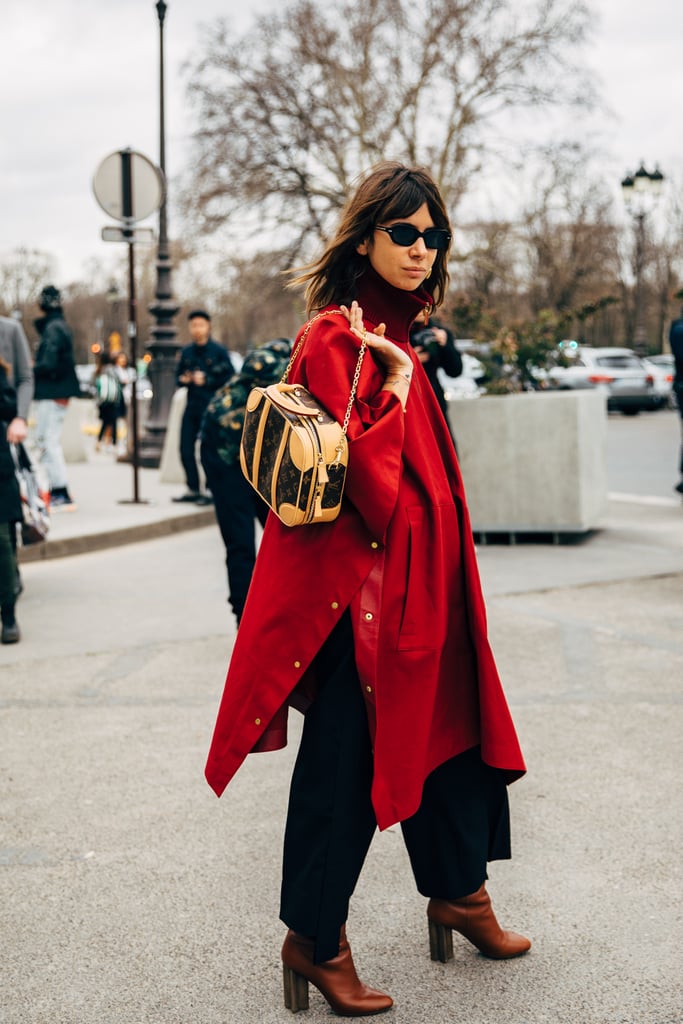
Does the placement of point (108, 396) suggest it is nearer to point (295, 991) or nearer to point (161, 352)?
point (161, 352)

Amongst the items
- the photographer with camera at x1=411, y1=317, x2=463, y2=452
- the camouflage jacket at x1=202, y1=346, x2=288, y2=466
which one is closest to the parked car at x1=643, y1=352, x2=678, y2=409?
the photographer with camera at x1=411, y1=317, x2=463, y2=452

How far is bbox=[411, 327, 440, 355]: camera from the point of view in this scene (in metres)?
8.77

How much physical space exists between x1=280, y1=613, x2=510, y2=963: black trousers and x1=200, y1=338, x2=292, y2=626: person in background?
106 inches

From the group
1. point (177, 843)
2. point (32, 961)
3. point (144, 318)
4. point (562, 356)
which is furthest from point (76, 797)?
point (144, 318)

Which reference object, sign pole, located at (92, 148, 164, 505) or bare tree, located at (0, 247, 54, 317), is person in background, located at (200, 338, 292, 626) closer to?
sign pole, located at (92, 148, 164, 505)

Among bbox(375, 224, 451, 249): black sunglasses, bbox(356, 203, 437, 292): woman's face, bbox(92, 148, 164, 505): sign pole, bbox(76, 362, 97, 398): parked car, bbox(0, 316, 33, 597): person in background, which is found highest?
bbox(92, 148, 164, 505): sign pole

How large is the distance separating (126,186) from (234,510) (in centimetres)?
677

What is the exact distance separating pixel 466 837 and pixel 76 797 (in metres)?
1.82

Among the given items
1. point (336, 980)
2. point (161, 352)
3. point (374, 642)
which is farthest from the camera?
point (161, 352)

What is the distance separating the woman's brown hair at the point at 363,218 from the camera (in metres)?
2.71

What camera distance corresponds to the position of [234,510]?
18.6ft

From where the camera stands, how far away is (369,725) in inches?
103

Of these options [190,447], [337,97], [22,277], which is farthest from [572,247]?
[22,277]

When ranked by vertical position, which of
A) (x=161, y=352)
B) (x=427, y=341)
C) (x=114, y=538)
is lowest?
(x=114, y=538)
